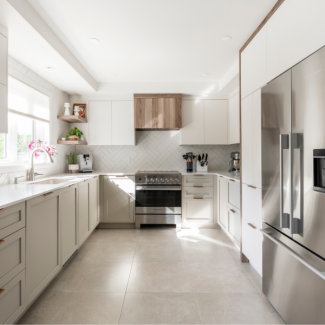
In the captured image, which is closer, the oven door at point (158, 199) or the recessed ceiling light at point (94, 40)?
the recessed ceiling light at point (94, 40)

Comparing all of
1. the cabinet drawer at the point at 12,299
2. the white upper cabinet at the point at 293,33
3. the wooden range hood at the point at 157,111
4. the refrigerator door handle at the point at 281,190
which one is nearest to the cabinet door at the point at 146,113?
the wooden range hood at the point at 157,111

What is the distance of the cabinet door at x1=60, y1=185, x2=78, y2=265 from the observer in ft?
7.32

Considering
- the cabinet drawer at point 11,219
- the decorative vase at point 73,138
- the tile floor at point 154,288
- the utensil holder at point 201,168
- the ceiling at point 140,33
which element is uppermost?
the ceiling at point 140,33

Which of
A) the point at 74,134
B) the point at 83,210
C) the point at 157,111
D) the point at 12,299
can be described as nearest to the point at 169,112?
the point at 157,111

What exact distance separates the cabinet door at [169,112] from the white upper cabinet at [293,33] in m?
2.03

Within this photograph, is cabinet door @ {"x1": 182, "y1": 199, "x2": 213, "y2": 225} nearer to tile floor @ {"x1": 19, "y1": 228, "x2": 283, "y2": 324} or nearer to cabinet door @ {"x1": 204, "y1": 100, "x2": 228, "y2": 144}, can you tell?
tile floor @ {"x1": 19, "y1": 228, "x2": 283, "y2": 324}

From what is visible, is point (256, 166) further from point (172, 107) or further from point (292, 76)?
point (172, 107)

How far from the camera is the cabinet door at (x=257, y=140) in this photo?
206 cm

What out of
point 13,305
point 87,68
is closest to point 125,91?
point 87,68

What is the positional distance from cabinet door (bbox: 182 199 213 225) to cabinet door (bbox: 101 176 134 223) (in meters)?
0.89

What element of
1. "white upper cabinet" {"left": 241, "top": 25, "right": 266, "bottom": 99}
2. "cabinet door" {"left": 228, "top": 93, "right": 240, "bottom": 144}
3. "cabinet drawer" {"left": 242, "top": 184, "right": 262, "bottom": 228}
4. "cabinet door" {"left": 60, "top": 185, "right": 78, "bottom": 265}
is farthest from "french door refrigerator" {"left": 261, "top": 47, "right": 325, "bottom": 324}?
"cabinet door" {"left": 60, "top": 185, "right": 78, "bottom": 265}

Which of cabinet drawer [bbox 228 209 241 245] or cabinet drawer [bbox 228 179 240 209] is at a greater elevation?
cabinet drawer [bbox 228 179 240 209]

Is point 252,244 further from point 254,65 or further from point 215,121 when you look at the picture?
point 215,121

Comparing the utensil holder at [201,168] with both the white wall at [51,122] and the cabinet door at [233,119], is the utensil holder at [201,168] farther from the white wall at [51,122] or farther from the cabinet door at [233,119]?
the white wall at [51,122]
